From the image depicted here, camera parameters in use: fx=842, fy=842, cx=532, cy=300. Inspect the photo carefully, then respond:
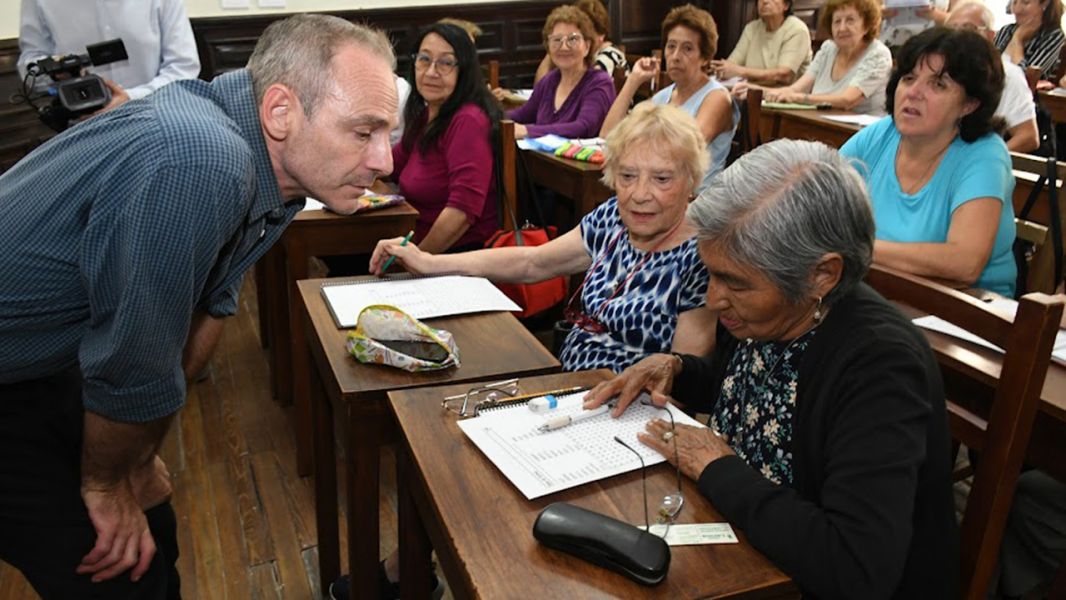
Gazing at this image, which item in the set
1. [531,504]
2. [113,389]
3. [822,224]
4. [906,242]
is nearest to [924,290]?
[822,224]

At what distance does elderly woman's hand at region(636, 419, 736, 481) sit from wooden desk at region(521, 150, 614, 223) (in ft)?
6.25

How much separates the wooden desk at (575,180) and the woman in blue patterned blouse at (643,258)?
1.15 m

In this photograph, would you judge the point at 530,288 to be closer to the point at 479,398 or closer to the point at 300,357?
the point at 300,357

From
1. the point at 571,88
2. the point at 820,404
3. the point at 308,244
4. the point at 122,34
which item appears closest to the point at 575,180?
the point at 571,88

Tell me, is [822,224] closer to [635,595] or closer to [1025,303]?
[1025,303]

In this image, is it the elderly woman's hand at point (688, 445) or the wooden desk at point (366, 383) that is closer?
the elderly woman's hand at point (688, 445)

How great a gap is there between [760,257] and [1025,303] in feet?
1.16

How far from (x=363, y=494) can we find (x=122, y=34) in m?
2.09

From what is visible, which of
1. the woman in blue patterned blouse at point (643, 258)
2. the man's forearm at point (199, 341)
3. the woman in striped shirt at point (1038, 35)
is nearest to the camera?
the man's forearm at point (199, 341)

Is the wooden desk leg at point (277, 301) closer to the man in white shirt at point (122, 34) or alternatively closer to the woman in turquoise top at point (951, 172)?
the man in white shirt at point (122, 34)

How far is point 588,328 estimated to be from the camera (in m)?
1.86

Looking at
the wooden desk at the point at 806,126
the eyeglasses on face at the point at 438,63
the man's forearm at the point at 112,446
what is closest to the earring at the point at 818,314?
the man's forearm at the point at 112,446

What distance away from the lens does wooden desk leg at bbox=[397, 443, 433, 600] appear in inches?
57.0

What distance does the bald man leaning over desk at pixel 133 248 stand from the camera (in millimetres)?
968
